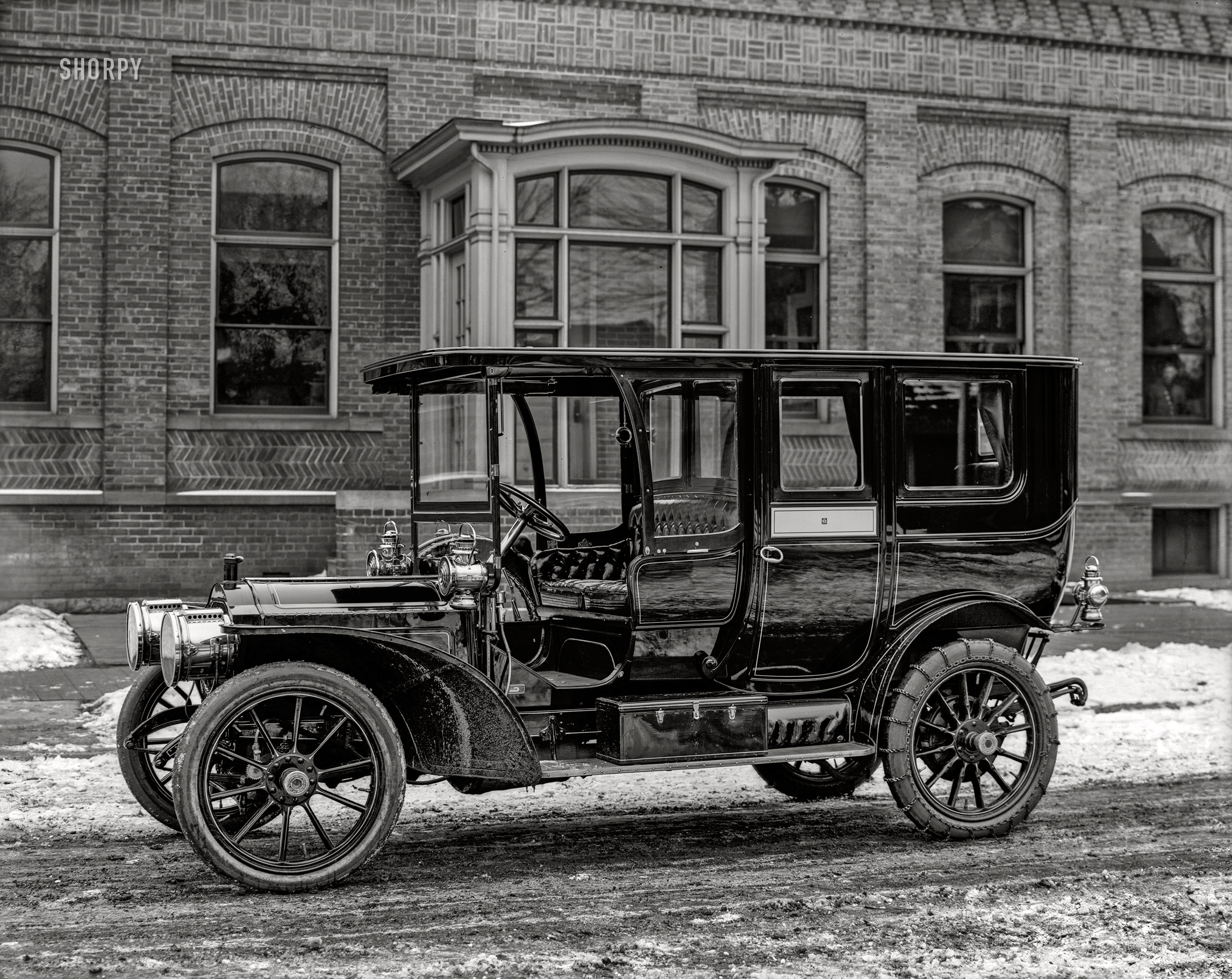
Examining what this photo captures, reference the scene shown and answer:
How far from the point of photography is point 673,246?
14.3 m

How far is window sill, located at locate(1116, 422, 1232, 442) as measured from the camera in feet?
55.8

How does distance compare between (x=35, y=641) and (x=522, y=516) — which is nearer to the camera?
(x=522, y=516)

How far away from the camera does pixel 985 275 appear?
16.7 m

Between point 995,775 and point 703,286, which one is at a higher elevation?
point 703,286

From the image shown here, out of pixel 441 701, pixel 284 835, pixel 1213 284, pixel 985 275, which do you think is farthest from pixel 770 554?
pixel 1213 284

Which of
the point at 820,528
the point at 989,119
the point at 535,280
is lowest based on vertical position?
the point at 820,528

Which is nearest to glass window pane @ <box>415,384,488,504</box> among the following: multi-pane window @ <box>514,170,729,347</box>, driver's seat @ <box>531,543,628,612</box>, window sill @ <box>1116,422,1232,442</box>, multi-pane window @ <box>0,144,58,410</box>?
driver's seat @ <box>531,543,628,612</box>

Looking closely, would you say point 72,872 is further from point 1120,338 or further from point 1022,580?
point 1120,338

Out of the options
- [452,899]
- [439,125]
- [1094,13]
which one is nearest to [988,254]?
[1094,13]

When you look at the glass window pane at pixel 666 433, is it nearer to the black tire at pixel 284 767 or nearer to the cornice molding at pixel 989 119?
the black tire at pixel 284 767

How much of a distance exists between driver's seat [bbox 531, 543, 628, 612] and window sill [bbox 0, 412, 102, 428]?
865 cm

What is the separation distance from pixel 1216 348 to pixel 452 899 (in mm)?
14682

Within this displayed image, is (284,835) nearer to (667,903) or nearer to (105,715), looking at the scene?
(667,903)

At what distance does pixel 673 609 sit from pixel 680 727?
47 cm
